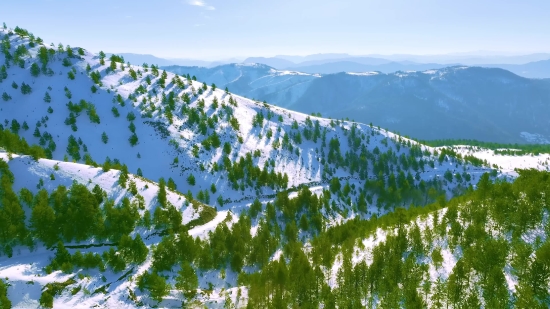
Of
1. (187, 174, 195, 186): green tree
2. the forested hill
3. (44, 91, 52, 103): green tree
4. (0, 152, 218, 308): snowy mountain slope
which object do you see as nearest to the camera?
(0, 152, 218, 308): snowy mountain slope

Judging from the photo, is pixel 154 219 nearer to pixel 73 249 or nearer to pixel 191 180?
pixel 73 249

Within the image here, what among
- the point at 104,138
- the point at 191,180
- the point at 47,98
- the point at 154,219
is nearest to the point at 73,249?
the point at 154,219

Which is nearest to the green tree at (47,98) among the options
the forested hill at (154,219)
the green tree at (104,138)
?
the forested hill at (154,219)

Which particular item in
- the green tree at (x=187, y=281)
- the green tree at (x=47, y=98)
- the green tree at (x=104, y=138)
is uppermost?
the green tree at (x=47, y=98)

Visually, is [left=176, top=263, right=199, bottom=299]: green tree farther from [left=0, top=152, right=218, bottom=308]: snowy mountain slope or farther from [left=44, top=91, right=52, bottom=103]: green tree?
[left=44, top=91, right=52, bottom=103]: green tree

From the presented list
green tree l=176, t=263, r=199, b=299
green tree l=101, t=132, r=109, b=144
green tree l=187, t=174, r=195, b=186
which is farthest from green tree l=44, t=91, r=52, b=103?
green tree l=176, t=263, r=199, b=299

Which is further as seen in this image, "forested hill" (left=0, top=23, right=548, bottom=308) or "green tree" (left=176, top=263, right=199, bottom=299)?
"green tree" (left=176, top=263, right=199, bottom=299)

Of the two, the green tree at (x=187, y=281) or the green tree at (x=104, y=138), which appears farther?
the green tree at (x=104, y=138)

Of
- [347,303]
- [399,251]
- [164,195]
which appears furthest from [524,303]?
[164,195]

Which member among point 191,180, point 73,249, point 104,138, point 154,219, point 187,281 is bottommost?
point 73,249

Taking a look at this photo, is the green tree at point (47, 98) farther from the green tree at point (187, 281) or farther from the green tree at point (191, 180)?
the green tree at point (187, 281)

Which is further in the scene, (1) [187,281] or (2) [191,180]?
(2) [191,180]
